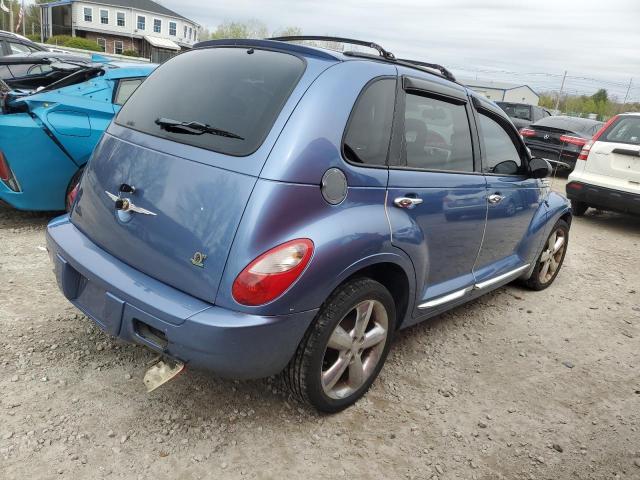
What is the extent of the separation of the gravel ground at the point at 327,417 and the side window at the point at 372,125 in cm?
136

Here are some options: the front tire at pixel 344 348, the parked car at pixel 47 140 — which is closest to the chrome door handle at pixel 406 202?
the front tire at pixel 344 348

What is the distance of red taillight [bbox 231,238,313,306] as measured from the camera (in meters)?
2.16

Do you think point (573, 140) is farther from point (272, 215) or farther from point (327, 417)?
point (272, 215)

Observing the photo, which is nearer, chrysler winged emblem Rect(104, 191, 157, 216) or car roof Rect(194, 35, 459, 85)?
chrysler winged emblem Rect(104, 191, 157, 216)

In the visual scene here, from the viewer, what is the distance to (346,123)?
2.48 meters

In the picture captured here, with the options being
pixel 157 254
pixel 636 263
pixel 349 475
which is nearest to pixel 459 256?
pixel 349 475

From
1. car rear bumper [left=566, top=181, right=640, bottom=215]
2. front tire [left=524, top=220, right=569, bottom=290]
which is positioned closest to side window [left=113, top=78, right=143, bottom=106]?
front tire [left=524, top=220, right=569, bottom=290]

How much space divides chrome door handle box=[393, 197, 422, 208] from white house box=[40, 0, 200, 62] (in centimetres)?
5580

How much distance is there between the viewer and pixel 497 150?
3.77m

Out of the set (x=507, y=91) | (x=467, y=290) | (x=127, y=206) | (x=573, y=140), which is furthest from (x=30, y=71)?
(x=507, y=91)

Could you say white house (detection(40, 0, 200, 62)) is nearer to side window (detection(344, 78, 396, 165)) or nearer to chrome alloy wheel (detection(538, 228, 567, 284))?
chrome alloy wheel (detection(538, 228, 567, 284))

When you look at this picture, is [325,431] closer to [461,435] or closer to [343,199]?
[461,435]

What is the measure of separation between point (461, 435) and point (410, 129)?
Answer: 165 centimetres

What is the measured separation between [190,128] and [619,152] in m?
6.86
